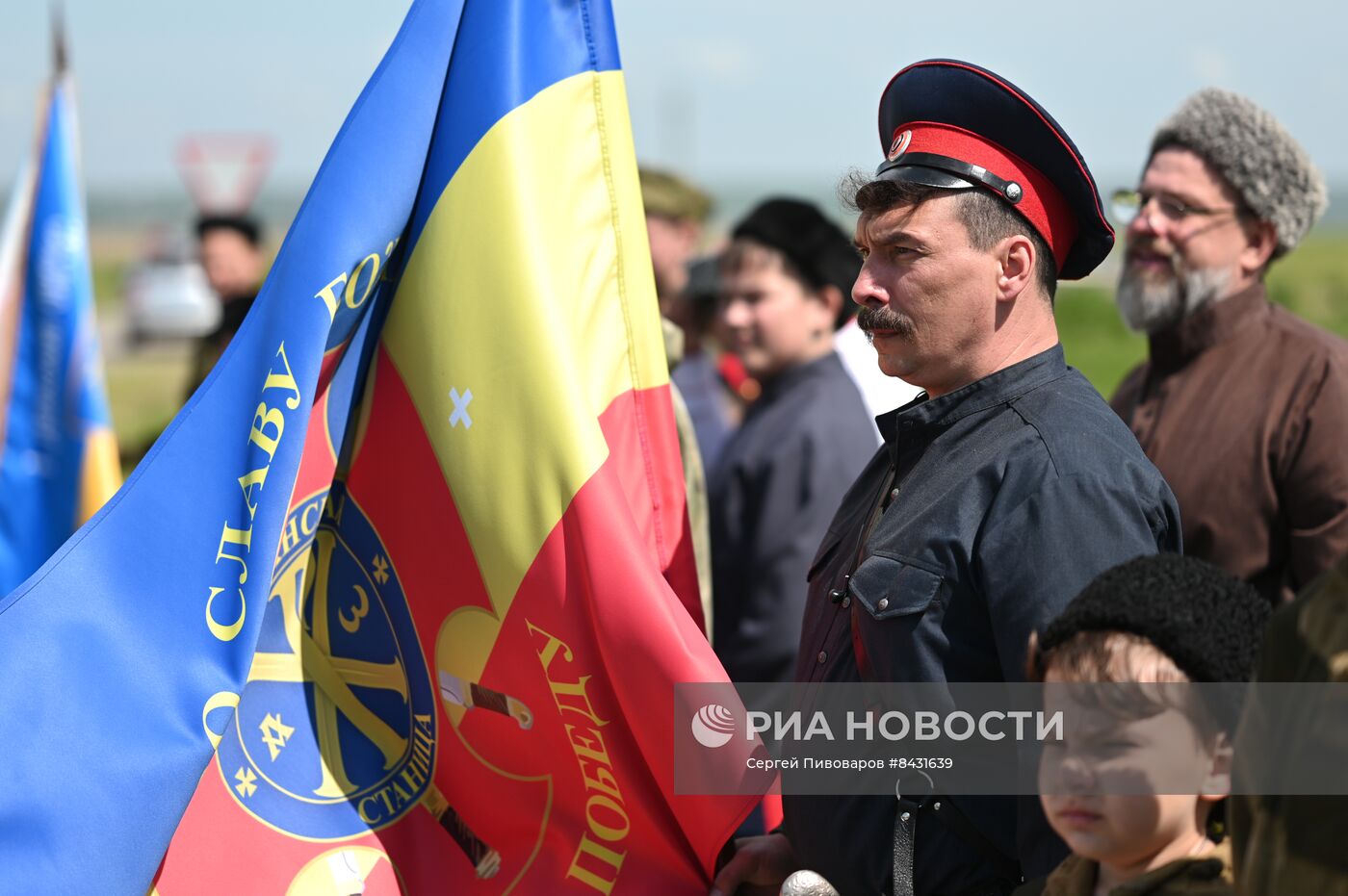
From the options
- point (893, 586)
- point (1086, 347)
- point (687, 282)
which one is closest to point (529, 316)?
point (893, 586)

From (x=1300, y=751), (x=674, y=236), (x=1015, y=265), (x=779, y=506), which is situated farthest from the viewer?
(x=674, y=236)

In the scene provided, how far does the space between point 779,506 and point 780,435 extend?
0.24 meters

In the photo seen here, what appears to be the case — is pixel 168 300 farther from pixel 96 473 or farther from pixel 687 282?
pixel 687 282

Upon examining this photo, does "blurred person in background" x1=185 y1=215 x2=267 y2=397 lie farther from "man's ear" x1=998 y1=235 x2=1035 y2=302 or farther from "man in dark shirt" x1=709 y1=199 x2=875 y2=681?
"man's ear" x1=998 y1=235 x2=1035 y2=302

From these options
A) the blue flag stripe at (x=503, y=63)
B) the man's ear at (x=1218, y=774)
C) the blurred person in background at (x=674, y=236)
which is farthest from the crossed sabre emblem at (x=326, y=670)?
the blurred person in background at (x=674, y=236)

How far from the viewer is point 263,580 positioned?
2568mm

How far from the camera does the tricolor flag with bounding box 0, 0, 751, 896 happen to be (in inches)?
97.2

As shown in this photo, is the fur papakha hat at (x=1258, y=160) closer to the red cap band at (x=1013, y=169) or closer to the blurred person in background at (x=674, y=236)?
the red cap band at (x=1013, y=169)

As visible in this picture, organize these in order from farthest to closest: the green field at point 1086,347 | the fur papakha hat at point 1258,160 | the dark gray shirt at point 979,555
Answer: the green field at point 1086,347
the fur papakha hat at point 1258,160
the dark gray shirt at point 979,555

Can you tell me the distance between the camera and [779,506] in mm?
4465

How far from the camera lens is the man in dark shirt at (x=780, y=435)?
4426mm

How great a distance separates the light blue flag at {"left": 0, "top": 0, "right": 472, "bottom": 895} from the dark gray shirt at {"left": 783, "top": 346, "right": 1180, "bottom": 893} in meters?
1.05

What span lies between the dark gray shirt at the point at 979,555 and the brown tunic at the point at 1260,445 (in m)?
1.22

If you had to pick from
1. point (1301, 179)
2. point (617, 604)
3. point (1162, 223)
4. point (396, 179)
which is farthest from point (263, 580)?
point (1301, 179)
